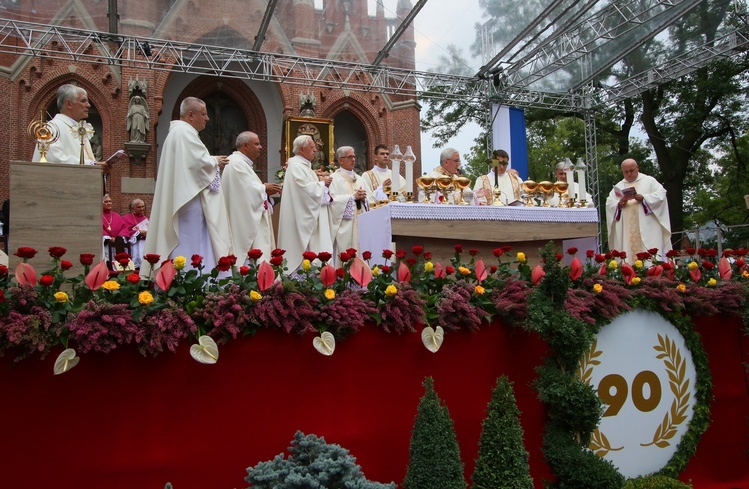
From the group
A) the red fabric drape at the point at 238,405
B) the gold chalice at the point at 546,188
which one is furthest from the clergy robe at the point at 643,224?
the red fabric drape at the point at 238,405

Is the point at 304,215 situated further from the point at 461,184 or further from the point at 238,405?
the point at 238,405

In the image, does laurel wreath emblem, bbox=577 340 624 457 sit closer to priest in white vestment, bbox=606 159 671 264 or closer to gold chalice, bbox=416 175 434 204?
gold chalice, bbox=416 175 434 204

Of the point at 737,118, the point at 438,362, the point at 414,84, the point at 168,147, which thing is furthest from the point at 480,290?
the point at 737,118

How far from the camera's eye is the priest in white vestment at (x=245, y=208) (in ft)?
22.8

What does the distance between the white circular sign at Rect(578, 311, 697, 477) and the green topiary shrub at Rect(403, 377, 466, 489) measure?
59.4 inches

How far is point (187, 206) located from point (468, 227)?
3178 mm

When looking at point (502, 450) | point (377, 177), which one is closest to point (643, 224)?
point (377, 177)

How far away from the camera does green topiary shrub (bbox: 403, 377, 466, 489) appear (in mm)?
3461

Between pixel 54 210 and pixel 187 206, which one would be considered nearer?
pixel 54 210

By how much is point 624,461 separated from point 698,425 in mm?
754

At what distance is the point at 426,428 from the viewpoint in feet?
11.6

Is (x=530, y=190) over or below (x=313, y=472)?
over

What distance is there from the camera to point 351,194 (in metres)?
8.68

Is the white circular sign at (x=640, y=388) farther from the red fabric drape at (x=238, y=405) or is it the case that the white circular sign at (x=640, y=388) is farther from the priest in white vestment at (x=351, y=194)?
the priest in white vestment at (x=351, y=194)
